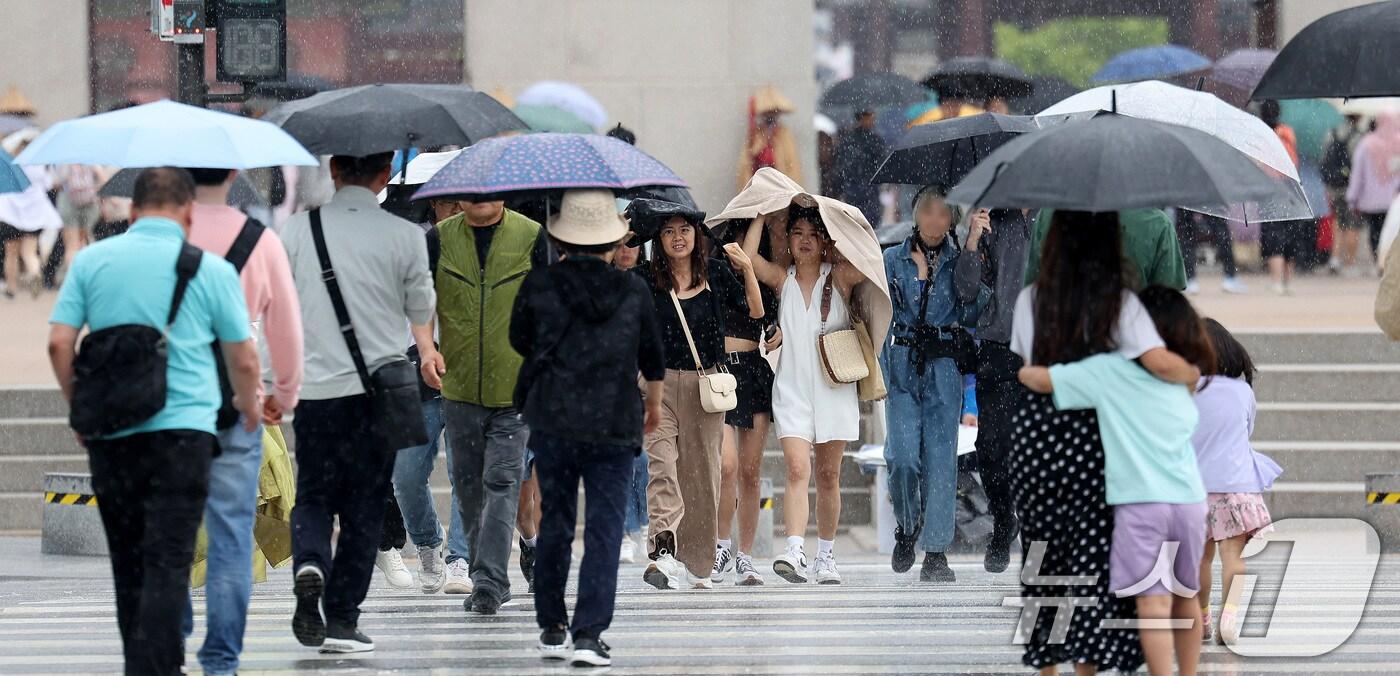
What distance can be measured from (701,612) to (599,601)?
183 centimetres

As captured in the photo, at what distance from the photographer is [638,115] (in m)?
→ 20.2

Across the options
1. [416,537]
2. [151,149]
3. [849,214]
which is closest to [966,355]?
[849,214]

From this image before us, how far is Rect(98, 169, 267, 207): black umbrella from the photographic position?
34.9ft

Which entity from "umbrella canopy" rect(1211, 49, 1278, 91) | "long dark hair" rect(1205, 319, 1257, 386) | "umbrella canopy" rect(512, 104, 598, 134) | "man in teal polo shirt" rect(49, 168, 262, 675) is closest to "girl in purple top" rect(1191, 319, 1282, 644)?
"long dark hair" rect(1205, 319, 1257, 386)

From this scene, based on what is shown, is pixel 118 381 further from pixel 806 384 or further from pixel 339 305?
pixel 806 384

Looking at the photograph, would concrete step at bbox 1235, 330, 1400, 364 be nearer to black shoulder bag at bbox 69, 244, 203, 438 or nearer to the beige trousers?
the beige trousers

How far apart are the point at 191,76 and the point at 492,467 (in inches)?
156

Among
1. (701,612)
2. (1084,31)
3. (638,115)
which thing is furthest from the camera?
(1084,31)

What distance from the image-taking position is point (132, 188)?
10.2 m

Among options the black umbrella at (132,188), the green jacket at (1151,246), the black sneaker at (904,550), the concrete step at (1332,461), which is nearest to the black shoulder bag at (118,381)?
the black umbrella at (132,188)

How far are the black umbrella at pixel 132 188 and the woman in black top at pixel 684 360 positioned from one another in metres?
2.13

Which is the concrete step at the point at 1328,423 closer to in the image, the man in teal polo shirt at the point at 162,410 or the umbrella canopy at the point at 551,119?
the umbrella canopy at the point at 551,119

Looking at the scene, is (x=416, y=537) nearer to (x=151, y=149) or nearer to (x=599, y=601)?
(x=599, y=601)

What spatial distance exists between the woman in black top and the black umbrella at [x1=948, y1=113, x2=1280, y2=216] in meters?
3.44
